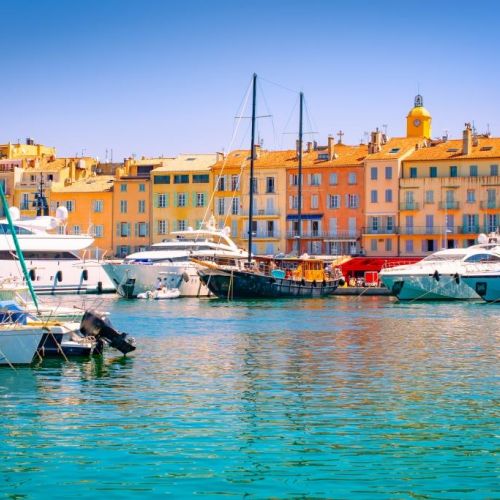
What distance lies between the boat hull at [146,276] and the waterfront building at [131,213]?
28.7 meters

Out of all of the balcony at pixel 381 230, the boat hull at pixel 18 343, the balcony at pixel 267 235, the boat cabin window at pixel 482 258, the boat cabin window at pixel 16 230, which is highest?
the balcony at pixel 381 230

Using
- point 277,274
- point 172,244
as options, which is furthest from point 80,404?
point 172,244

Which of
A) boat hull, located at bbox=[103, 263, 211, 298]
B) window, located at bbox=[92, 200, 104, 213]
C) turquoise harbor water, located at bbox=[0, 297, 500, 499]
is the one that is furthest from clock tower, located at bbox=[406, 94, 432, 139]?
turquoise harbor water, located at bbox=[0, 297, 500, 499]

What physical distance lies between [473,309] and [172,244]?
27.9m

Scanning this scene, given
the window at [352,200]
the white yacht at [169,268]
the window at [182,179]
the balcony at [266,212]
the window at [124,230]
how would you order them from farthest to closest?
the window at [124,230]
the window at [182,179]
the balcony at [266,212]
the window at [352,200]
the white yacht at [169,268]

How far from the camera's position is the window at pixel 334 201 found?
9638 centimetres

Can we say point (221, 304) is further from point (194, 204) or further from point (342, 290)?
point (194, 204)

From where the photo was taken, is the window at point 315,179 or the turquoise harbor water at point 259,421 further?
the window at point 315,179

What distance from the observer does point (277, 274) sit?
2778 inches

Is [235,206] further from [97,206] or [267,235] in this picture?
[97,206]

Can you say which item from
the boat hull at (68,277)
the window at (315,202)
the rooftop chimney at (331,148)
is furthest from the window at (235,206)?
the boat hull at (68,277)

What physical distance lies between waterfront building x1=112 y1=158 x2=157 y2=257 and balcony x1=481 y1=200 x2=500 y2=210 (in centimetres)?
3148

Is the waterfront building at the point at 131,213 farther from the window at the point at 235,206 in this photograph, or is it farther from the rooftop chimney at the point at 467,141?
the rooftop chimney at the point at 467,141

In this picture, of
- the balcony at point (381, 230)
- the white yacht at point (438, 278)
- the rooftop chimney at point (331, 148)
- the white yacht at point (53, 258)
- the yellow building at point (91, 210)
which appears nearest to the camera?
the white yacht at point (438, 278)
